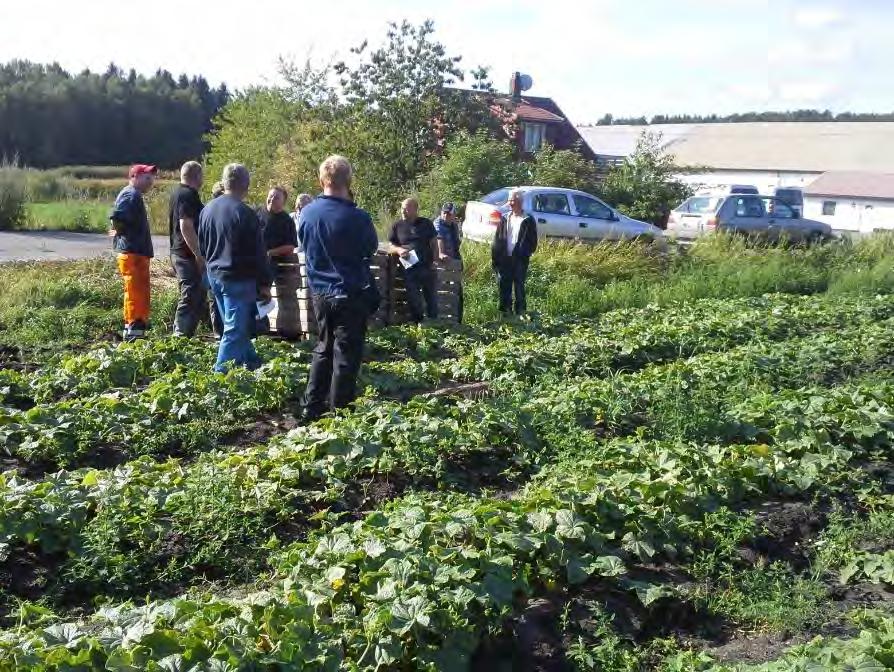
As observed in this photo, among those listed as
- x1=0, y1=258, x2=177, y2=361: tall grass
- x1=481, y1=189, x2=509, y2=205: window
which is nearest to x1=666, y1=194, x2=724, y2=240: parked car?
x1=481, y1=189, x2=509, y2=205: window

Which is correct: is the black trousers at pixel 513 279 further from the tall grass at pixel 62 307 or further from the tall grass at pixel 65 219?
the tall grass at pixel 65 219

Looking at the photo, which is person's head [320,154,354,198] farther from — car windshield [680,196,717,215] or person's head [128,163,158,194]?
car windshield [680,196,717,215]

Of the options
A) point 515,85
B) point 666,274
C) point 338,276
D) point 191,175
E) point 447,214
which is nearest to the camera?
point 338,276

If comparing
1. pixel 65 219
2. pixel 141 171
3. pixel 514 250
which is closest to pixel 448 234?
pixel 514 250

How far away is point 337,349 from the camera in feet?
23.0

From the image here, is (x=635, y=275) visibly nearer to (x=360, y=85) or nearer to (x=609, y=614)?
(x=360, y=85)

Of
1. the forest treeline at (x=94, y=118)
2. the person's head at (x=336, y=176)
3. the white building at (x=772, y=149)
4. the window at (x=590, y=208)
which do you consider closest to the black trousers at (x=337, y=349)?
the person's head at (x=336, y=176)

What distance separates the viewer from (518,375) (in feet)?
27.7

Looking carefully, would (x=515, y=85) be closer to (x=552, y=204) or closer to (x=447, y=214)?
(x=552, y=204)

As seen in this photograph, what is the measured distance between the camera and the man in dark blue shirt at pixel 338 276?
6859 mm

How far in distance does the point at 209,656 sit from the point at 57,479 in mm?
2466

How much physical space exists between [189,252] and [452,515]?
5764mm

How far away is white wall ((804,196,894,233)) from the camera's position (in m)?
50.6

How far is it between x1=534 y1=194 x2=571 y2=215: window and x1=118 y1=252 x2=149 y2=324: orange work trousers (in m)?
9.85
